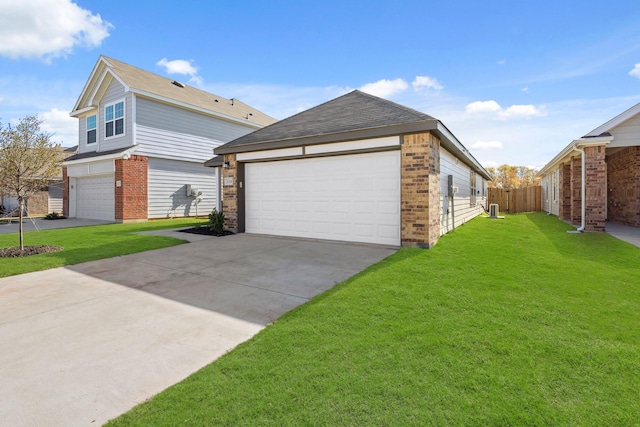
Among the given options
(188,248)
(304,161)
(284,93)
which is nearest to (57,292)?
(188,248)

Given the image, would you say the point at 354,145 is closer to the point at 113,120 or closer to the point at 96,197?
the point at 113,120

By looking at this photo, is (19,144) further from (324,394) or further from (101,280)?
(324,394)

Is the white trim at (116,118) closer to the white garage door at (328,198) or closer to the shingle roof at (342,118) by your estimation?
the shingle roof at (342,118)

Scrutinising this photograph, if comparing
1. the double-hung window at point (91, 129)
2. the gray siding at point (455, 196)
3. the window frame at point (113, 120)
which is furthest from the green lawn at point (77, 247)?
the double-hung window at point (91, 129)

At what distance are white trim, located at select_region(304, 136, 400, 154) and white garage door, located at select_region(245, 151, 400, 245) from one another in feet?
0.85

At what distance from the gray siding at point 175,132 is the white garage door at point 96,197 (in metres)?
2.80

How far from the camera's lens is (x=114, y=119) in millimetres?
15211

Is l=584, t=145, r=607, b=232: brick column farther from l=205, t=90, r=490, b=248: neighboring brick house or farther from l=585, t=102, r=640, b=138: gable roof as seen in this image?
l=205, t=90, r=490, b=248: neighboring brick house

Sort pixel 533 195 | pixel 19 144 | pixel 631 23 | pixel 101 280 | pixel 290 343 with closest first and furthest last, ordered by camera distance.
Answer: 1. pixel 290 343
2. pixel 101 280
3. pixel 19 144
4. pixel 631 23
5. pixel 533 195

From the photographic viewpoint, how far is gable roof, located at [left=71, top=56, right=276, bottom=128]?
47.8 feet

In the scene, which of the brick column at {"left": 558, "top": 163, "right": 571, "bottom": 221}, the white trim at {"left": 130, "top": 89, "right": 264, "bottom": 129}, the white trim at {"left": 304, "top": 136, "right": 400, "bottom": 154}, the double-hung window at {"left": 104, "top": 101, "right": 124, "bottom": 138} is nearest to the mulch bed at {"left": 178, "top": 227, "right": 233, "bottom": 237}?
the white trim at {"left": 304, "top": 136, "right": 400, "bottom": 154}

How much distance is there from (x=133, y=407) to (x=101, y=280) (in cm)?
388

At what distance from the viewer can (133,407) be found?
2.12 metres

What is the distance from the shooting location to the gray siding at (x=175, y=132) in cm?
1459
